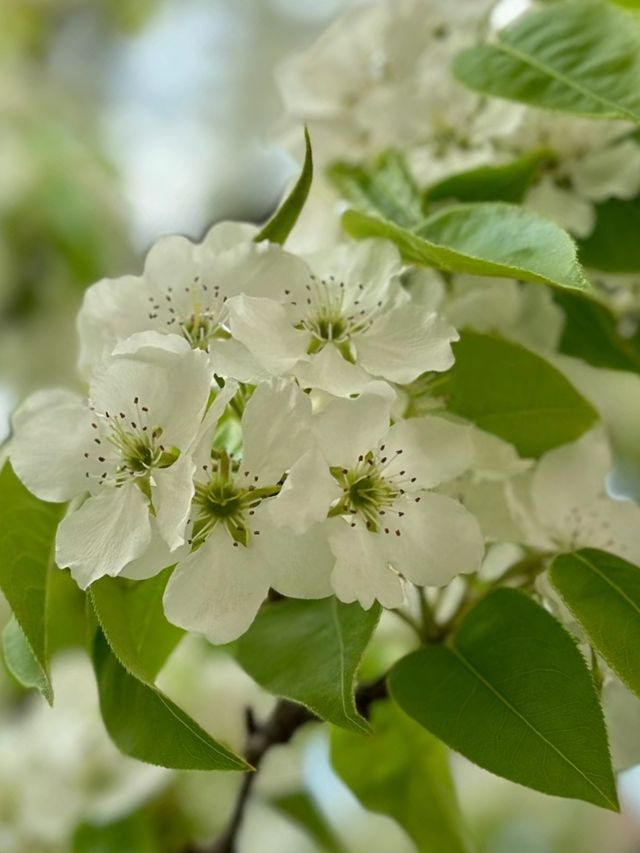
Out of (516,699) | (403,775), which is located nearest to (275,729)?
(403,775)

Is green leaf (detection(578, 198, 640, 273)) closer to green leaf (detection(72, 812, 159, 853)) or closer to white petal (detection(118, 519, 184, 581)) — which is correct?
white petal (detection(118, 519, 184, 581))

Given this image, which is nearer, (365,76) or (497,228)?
(497,228)

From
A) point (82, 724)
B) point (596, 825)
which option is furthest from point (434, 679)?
point (596, 825)

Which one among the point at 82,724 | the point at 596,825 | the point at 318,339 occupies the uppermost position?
the point at 318,339

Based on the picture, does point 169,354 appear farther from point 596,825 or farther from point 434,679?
point 596,825

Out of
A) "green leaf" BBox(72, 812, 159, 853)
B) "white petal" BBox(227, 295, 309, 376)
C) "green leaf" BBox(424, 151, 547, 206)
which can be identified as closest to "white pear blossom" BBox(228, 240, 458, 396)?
"white petal" BBox(227, 295, 309, 376)

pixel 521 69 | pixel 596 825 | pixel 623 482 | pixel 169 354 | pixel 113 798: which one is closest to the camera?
pixel 169 354
